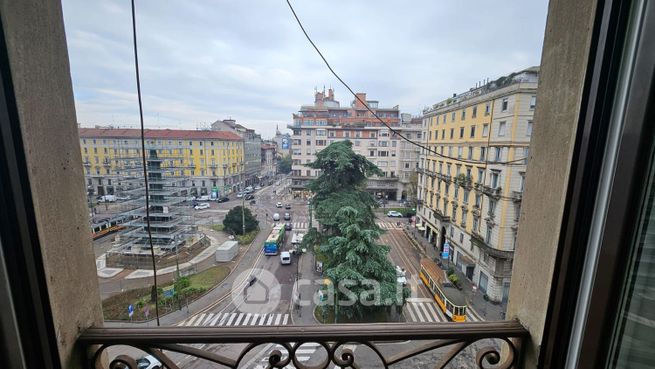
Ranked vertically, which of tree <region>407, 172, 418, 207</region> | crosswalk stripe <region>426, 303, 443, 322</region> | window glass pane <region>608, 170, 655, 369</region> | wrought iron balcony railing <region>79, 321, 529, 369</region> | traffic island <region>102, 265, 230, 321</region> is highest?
window glass pane <region>608, 170, 655, 369</region>

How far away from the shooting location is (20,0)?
0.52m

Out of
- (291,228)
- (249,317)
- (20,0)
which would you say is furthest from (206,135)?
(20,0)

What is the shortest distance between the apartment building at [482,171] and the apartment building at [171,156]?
14.3 feet

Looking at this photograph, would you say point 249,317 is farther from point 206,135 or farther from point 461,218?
point 206,135

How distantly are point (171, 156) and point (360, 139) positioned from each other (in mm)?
6530

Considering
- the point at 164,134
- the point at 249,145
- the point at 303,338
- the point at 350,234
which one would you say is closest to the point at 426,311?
the point at 350,234

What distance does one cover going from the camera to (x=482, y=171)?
4703mm

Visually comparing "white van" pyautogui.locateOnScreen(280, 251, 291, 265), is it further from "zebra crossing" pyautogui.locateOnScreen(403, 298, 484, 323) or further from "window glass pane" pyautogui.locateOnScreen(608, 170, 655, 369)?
"window glass pane" pyautogui.locateOnScreen(608, 170, 655, 369)

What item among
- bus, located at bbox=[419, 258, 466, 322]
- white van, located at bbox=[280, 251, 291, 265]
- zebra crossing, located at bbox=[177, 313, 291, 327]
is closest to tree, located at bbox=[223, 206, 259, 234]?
white van, located at bbox=[280, 251, 291, 265]

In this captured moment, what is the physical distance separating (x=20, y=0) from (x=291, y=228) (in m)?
11.0

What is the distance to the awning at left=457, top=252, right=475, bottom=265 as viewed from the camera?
20.9ft

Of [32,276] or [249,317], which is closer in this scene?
[32,276]

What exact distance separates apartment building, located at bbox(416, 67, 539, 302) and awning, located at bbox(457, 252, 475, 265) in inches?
1.1

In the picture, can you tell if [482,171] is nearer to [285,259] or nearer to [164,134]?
[285,259]
